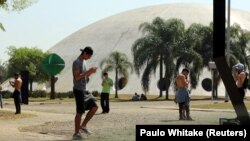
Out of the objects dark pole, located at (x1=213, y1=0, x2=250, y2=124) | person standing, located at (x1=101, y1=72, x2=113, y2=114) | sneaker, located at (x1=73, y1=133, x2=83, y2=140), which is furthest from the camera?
person standing, located at (x1=101, y1=72, x2=113, y2=114)

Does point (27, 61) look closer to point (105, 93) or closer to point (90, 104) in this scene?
point (105, 93)

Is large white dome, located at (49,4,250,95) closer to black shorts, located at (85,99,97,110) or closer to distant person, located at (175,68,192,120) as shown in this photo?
distant person, located at (175,68,192,120)

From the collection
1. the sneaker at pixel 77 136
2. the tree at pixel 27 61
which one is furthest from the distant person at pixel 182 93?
the tree at pixel 27 61

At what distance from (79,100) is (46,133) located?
4.48ft

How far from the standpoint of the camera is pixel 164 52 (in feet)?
183

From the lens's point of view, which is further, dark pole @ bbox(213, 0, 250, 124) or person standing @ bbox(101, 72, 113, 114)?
person standing @ bbox(101, 72, 113, 114)

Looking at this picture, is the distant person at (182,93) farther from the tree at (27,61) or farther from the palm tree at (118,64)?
the tree at (27,61)

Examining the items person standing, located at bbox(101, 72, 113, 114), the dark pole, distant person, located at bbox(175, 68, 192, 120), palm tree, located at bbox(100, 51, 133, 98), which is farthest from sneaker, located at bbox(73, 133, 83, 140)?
palm tree, located at bbox(100, 51, 133, 98)

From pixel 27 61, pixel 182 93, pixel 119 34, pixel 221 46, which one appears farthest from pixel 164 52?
pixel 221 46

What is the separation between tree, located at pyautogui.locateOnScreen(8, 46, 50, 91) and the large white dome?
7.72 m

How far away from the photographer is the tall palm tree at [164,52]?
2196 inches

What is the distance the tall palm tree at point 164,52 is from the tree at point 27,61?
20.5 m

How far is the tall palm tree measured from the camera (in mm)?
55781

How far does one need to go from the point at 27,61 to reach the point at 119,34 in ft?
66.1
